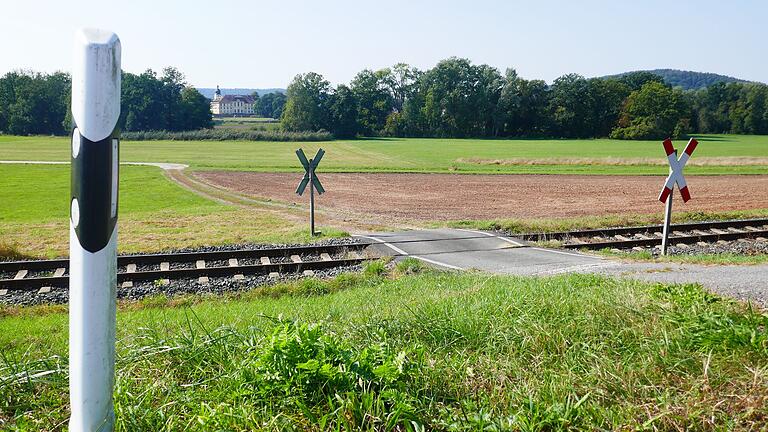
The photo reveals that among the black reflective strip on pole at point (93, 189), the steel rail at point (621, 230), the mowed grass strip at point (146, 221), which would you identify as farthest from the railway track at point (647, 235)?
the black reflective strip on pole at point (93, 189)

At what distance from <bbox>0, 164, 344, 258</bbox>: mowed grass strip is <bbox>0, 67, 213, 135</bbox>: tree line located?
74.5m

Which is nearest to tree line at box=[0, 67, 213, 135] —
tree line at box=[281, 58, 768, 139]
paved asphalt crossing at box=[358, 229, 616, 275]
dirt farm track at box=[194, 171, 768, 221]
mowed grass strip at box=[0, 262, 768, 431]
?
tree line at box=[281, 58, 768, 139]

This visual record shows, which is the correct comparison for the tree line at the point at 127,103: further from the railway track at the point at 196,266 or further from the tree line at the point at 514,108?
the railway track at the point at 196,266

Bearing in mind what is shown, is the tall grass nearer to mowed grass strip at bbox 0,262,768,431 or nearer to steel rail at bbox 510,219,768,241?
steel rail at bbox 510,219,768,241

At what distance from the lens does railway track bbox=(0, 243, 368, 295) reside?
13.0m

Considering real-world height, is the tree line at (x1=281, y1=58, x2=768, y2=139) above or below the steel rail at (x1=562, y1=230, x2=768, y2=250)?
above

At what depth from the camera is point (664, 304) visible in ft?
18.6

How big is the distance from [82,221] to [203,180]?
37876mm

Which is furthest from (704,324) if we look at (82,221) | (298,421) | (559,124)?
(559,124)

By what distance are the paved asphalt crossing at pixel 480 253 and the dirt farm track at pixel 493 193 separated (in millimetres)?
5619

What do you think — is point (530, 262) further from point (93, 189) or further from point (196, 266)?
point (93, 189)

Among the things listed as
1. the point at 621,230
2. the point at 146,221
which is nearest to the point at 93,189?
the point at 621,230

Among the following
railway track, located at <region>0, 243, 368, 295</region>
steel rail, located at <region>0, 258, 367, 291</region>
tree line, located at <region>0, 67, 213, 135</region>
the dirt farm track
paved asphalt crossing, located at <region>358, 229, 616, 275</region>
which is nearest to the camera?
steel rail, located at <region>0, 258, 367, 291</region>

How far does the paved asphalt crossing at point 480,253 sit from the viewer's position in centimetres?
1397
